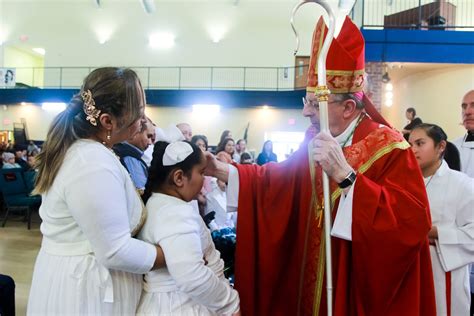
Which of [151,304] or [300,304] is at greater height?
[151,304]

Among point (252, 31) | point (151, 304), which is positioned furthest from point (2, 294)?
point (252, 31)

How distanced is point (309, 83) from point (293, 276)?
911mm

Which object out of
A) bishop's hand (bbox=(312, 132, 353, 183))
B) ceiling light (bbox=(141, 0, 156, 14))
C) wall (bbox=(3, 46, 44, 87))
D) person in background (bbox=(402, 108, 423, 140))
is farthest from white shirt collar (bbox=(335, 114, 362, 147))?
wall (bbox=(3, 46, 44, 87))

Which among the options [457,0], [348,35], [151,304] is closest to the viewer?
[151,304]

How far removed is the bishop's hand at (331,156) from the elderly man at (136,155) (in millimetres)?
1038

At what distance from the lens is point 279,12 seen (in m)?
16.4

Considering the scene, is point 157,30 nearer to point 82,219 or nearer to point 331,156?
point 331,156

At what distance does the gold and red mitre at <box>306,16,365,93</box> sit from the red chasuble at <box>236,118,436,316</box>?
0.22 m

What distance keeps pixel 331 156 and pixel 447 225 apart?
1061 mm

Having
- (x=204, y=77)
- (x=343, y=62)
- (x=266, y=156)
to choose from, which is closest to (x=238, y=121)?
(x=204, y=77)

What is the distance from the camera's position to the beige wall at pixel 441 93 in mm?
8164

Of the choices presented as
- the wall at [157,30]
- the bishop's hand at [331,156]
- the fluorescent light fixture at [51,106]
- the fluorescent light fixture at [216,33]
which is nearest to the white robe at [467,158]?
the bishop's hand at [331,156]

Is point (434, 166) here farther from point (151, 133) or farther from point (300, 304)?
point (151, 133)

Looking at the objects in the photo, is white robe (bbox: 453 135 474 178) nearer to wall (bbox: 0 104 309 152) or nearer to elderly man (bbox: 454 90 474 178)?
elderly man (bbox: 454 90 474 178)
